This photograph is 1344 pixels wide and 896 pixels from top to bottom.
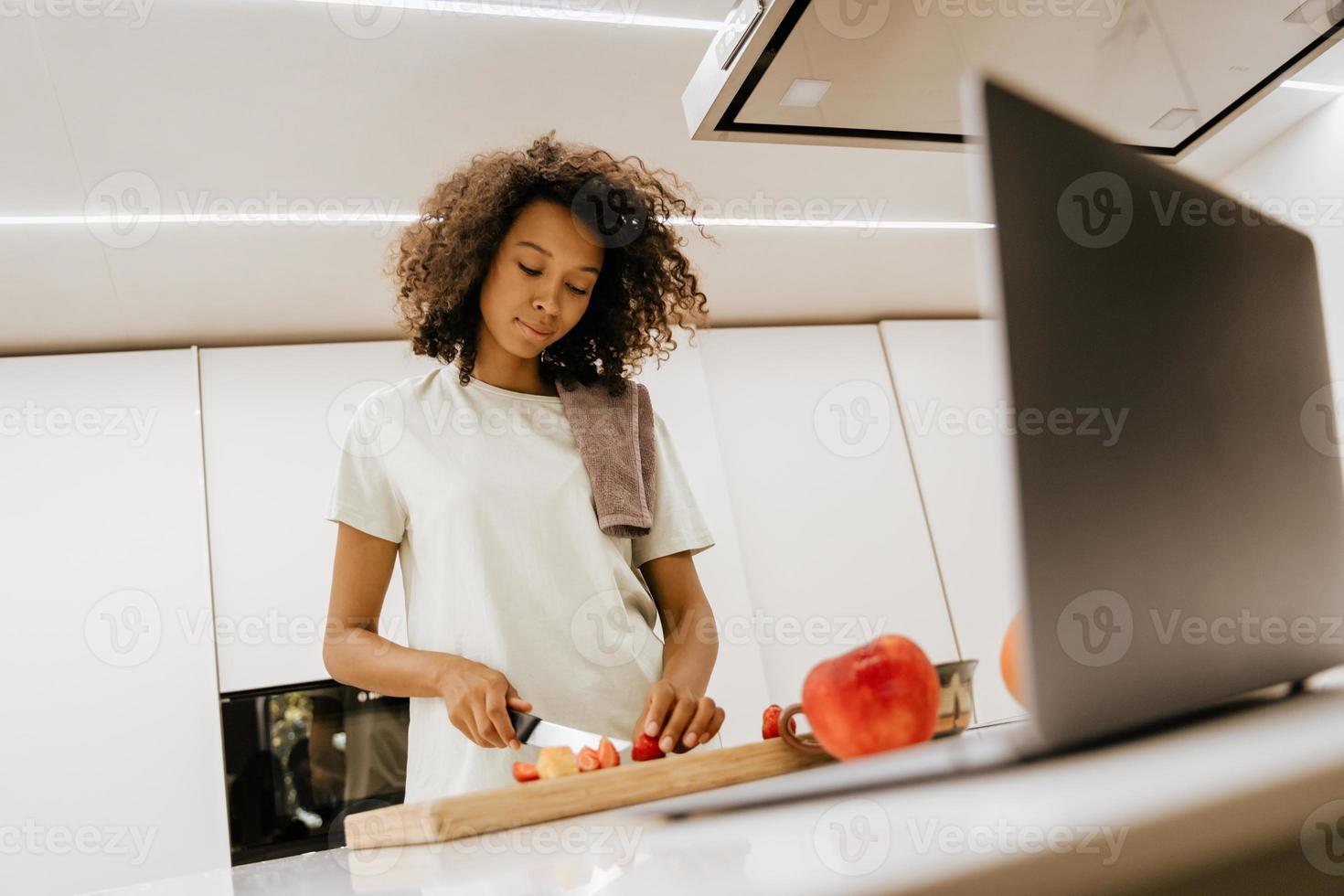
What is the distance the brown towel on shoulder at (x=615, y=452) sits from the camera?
1013 millimetres

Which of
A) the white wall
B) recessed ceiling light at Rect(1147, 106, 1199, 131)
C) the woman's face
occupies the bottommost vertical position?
the woman's face

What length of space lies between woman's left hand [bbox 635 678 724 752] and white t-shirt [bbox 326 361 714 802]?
0.16m

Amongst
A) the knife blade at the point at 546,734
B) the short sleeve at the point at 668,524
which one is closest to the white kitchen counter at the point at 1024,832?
the knife blade at the point at 546,734

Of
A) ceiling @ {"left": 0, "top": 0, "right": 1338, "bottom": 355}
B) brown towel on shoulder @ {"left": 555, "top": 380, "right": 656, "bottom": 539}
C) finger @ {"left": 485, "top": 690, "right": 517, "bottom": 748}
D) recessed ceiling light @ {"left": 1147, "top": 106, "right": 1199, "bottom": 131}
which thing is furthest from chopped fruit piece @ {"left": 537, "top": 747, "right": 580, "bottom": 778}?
ceiling @ {"left": 0, "top": 0, "right": 1338, "bottom": 355}

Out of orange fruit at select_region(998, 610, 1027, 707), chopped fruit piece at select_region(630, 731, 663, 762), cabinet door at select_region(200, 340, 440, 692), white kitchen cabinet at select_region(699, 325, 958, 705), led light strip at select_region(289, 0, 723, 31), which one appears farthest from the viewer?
white kitchen cabinet at select_region(699, 325, 958, 705)

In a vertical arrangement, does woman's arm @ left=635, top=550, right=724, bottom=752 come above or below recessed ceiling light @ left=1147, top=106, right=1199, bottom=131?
below

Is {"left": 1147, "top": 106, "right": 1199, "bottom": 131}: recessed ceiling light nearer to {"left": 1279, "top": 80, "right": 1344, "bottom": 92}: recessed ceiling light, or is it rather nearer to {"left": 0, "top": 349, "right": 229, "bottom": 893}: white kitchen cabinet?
{"left": 1279, "top": 80, "right": 1344, "bottom": 92}: recessed ceiling light

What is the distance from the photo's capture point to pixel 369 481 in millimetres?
979

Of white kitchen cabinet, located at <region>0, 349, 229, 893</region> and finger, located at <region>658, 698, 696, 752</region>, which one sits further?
white kitchen cabinet, located at <region>0, 349, 229, 893</region>

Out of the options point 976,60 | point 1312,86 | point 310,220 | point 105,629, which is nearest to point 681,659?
point 976,60

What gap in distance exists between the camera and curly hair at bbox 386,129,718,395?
1150mm

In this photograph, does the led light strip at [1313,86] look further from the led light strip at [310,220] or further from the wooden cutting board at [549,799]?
the wooden cutting board at [549,799]

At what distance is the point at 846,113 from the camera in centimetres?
115

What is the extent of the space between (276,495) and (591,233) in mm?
1756
